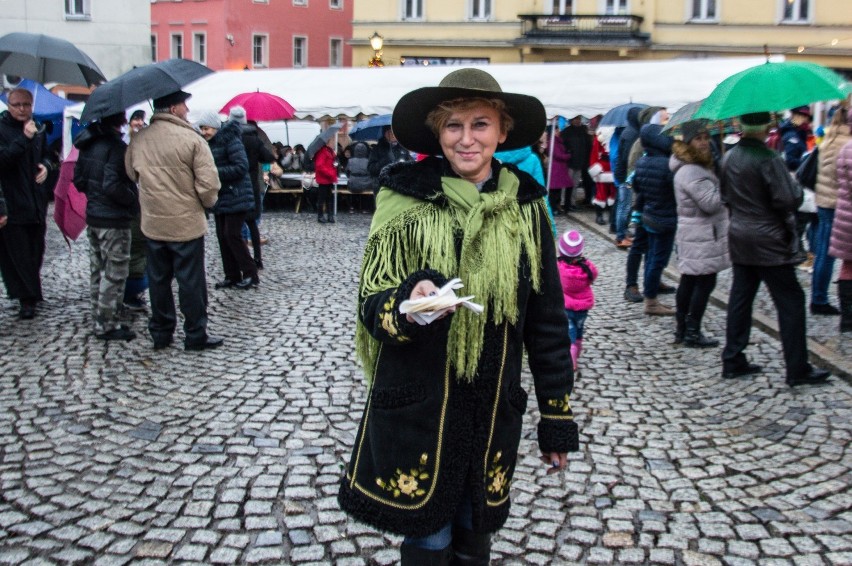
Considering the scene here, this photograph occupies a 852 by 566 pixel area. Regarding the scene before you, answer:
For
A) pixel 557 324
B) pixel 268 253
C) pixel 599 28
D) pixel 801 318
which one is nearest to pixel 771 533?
pixel 557 324

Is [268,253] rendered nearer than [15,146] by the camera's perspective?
No

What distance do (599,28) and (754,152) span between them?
28.1m

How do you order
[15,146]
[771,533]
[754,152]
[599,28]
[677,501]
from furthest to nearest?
1. [599,28]
2. [15,146]
3. [754,152]
4. [677,501]
5. [771,533]

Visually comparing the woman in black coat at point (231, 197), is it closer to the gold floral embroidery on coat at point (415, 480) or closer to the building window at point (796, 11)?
the gold floral embroidery on coat at point (415, 480)

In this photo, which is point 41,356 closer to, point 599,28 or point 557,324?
point 557,324

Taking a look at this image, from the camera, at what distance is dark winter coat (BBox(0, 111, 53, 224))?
740 cm

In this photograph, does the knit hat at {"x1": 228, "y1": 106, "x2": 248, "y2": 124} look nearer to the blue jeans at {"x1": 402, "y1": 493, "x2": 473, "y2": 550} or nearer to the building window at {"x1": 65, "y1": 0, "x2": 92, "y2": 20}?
the blue jeans at {"x1": 402, "y1": 493, "x2": 473, "y2": 550}

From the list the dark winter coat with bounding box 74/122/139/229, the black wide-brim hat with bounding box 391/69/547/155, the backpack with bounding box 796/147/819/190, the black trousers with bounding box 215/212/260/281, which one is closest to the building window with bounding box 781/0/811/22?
the backpack with bounding box 796/147/819/190

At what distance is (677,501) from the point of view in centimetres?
426

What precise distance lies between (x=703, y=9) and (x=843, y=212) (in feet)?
89.3

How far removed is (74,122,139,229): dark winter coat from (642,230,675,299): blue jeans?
452cm

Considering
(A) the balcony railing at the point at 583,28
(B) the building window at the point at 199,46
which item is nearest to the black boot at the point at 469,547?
(A) the balcony railing at the point at 583,28

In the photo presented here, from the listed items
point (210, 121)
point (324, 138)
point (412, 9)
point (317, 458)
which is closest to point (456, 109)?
point (317, 458)

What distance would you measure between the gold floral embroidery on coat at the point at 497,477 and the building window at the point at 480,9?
33103 millimetres
